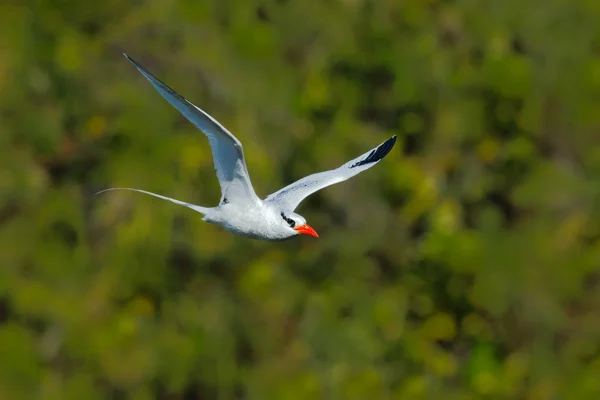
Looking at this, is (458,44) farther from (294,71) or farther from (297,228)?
(297,228)

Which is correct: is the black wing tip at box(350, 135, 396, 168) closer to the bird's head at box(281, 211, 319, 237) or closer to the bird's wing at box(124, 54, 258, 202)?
the bird's head at box(281, 211, 319, 237)

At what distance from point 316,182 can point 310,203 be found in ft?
23.3

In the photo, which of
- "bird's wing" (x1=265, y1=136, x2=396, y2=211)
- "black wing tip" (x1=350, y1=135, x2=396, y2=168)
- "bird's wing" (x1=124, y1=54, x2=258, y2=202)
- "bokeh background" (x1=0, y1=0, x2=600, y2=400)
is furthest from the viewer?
"bokeh background" (x1=0, y1=0, x2=600, y2=400)

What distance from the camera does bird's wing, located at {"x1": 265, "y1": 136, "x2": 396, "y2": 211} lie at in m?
8.12

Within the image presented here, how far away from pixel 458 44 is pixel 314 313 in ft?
14.8

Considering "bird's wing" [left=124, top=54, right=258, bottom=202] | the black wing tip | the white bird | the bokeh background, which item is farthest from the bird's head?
the bokeh background

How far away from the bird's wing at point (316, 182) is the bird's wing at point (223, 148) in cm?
39

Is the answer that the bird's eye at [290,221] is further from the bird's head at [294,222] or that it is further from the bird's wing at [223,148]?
the bird's wing at [223,148]

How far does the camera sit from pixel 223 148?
290 inches

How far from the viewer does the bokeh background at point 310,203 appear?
582 inches

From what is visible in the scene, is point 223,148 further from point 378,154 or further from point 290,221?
point 378,154

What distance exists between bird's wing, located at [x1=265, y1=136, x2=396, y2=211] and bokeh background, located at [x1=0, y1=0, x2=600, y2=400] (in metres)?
5.41

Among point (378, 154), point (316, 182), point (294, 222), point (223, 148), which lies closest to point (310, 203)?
point (378, 154)

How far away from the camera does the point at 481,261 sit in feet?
51.7
